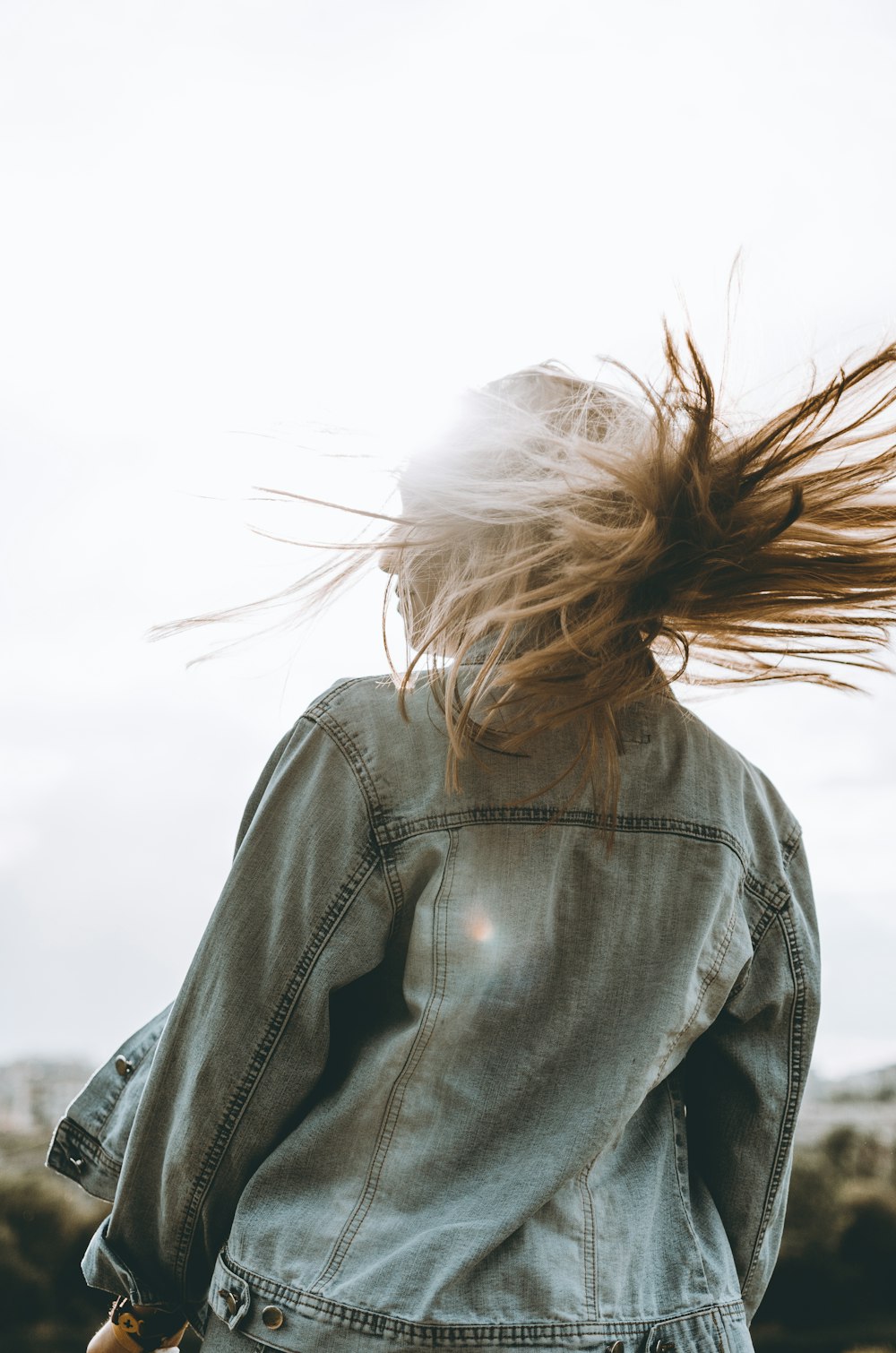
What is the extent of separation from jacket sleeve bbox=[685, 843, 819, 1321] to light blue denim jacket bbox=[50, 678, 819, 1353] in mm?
56

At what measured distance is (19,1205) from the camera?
2814 mm

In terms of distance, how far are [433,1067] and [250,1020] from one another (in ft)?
0.66

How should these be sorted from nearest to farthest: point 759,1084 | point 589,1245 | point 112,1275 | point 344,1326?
point 344,1326 → point 589,1245 → point 112,1275 → point 759,1084

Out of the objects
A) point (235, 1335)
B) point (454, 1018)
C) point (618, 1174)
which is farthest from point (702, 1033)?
point (235, 1335)

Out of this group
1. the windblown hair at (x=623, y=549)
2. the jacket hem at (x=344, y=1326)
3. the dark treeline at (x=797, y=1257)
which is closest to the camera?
the jacket hem at (x=344, y=1326)

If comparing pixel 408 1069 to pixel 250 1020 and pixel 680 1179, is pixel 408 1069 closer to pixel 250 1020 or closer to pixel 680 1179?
pixel 250 1020

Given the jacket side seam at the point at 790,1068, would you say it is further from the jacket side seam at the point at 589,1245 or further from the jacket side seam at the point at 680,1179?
the jacket side seam at the point at 589,1245

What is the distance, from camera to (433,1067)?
110 centimetres

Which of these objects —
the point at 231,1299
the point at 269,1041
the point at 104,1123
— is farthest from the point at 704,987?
the point at 104,1123

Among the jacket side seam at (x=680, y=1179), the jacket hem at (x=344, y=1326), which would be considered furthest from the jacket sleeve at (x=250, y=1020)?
the jacket side seam at (x=680, y=1179)

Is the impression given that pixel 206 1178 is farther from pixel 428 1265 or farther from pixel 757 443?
pixel 757 443

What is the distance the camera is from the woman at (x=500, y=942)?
1068mm

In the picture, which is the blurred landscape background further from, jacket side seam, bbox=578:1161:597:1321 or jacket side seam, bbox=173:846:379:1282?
jacket side seam, bbox=578:1161:597:1321

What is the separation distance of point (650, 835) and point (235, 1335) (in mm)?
667
